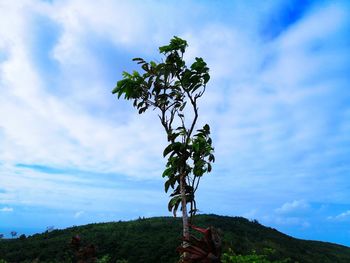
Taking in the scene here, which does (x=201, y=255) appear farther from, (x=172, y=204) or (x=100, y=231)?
(x=100, y=231)

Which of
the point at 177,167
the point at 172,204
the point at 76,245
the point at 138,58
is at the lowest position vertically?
the point at 76,245

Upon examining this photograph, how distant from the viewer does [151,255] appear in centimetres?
2922

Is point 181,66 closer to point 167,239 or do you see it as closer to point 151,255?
point 151,255

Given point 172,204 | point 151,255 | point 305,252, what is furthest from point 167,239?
point 172,204

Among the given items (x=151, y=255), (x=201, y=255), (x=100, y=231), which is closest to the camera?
(x=201, y=255)

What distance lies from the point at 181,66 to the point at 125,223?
109ft

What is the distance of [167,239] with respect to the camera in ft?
106

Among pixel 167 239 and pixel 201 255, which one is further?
pixel 167 239

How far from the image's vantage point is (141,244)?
32.1 m

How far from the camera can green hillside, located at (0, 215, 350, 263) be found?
97.6 ft

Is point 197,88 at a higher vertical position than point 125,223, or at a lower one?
lower

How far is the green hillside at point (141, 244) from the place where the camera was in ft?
97.6

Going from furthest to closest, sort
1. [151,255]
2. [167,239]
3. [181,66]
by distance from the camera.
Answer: [167,239] → [151,255] → [181,66]

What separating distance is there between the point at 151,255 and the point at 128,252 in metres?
2.33
